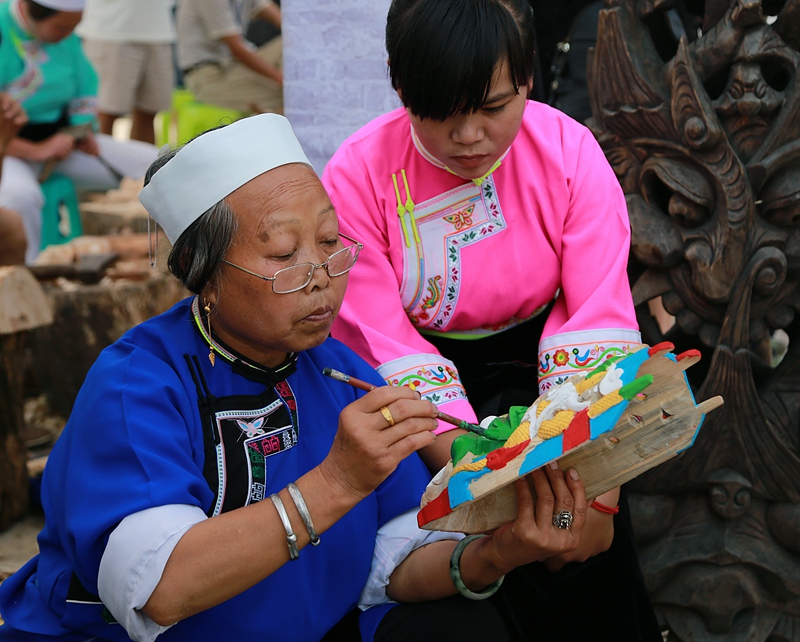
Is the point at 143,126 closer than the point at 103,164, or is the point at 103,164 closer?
the point at 103,164

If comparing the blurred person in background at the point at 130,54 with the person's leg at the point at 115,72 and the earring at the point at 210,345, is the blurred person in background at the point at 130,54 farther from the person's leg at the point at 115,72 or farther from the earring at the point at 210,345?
the earring at the point at 210,345

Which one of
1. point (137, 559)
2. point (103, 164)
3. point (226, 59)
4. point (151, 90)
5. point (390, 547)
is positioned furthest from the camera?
point (151, 90)

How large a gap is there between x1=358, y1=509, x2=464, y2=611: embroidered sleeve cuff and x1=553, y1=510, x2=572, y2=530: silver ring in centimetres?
33

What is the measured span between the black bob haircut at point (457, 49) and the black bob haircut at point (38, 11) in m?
3.82

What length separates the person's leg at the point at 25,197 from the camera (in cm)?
504

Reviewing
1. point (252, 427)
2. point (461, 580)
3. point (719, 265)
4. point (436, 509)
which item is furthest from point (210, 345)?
point (719, 265)

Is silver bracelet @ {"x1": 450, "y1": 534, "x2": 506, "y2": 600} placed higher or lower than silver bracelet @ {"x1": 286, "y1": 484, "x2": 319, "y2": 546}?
lower

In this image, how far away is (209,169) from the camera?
1728 mm

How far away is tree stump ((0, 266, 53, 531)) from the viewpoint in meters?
3.41

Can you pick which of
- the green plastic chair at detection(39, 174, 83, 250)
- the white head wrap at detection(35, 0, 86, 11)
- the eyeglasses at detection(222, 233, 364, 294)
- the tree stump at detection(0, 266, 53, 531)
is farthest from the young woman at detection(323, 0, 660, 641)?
the green plastic chair at detection(39, 174, 83, 250)

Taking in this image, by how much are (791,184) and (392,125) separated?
1140 millimetres

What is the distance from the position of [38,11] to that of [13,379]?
255 centimetres

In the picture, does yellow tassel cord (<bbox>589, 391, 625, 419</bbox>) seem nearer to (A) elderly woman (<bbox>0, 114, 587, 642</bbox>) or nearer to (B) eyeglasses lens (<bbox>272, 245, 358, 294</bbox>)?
(A) elderly woman (<bbox>0, 114, 587, 642</bbox>)

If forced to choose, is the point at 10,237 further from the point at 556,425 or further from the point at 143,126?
the point at 556,425
